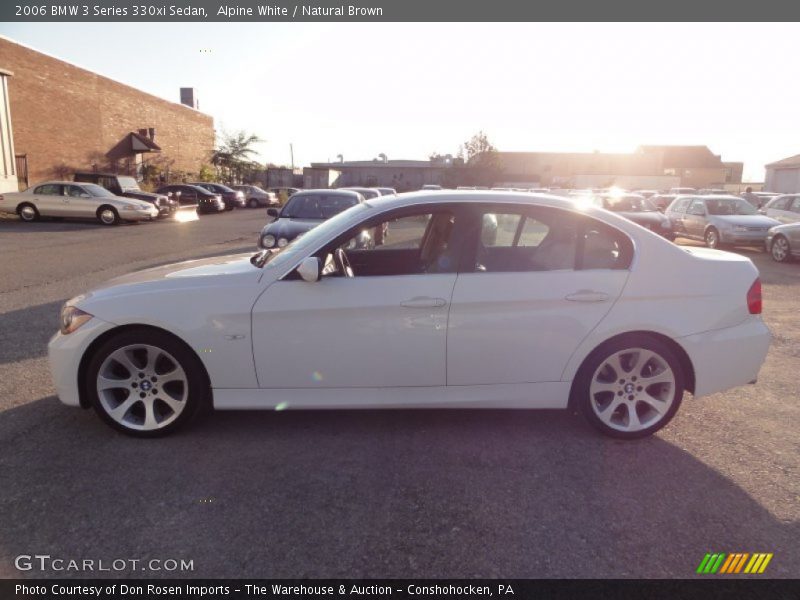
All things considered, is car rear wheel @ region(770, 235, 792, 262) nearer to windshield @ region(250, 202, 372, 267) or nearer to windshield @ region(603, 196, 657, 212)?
windshield @ region(603, 196, 657, 212)

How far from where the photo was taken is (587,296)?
362cm

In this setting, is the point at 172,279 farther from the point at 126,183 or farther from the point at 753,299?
the point at 126,183

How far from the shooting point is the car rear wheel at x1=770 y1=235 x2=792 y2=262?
1279cm

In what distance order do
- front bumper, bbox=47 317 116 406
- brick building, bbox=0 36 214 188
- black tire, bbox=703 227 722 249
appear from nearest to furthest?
front bumper, bbox=47 317 116 406 < black tire, bbox=703 227 722 249 < brick building, bbox=0 36 214 188

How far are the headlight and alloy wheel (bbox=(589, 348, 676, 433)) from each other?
332cm

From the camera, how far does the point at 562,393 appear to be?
3.71 meters

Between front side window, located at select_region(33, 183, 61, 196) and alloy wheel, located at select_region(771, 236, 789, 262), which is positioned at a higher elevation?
front side window, located at select_region(33, 183, 61, 196)

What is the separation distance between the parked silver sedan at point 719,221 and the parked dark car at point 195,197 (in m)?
24.0

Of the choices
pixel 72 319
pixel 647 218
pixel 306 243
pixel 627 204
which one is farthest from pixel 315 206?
pixel 627 204

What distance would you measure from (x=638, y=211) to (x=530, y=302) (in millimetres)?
14776

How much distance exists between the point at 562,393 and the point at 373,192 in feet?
45.1

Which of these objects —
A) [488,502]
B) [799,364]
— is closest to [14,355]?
[488,502]

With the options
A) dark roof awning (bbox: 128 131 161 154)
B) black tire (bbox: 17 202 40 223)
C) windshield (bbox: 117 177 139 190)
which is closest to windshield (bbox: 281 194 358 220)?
black tire (bbox: 17 202 40 223)

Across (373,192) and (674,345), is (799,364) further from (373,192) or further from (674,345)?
(373,192)
